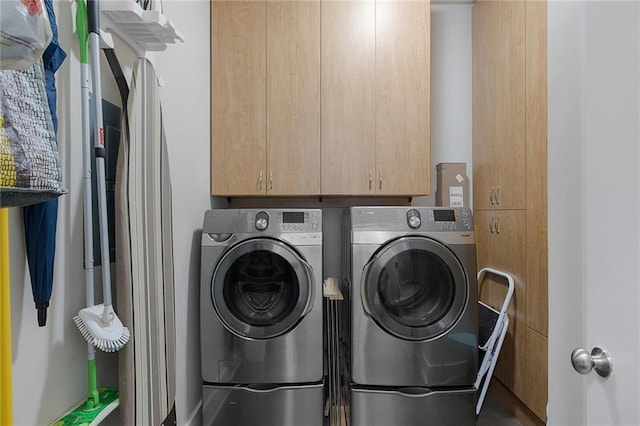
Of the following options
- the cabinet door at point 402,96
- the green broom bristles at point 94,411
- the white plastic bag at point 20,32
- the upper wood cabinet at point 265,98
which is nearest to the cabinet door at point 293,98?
the upper wood cabinet at point 265,98

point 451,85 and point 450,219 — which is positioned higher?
point 451,85

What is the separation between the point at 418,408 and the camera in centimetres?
179

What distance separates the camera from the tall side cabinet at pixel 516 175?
1.76 meters

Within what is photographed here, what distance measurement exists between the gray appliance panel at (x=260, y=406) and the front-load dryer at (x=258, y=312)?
0.17 ft

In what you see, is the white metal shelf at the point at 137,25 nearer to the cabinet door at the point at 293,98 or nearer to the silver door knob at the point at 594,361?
the cabinet door at the point at 293,98

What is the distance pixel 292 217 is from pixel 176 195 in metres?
0.62

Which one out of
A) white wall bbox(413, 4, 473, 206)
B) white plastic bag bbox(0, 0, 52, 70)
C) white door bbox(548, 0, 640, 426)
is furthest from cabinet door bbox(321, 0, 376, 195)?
white plastic bag bbox(0, 0, 52, 70)

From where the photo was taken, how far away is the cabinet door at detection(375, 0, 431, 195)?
7.09 feet

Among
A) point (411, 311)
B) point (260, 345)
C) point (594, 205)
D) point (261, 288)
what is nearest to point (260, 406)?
point (260, 345)

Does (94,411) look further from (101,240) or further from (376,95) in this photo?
(376,95)

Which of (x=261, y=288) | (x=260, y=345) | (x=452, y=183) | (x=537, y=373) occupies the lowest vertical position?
(x=537, y=373)

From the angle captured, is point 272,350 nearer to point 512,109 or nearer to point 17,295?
point 17,295

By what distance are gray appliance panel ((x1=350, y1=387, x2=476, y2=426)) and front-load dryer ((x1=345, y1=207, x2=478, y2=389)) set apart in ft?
0.16

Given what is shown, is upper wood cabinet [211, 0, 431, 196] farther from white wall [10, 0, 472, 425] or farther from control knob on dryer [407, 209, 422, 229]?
control knob on dryer [407, 209, 422, 229]
